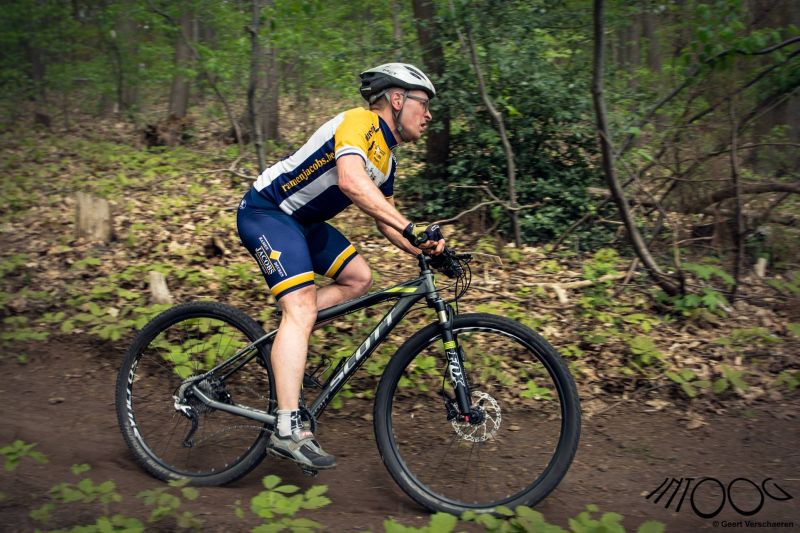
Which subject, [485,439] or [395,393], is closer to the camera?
[485,439]

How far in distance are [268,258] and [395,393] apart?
108 centimetres

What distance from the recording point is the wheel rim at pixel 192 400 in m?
3.87

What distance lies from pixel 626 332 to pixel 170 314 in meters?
3.64

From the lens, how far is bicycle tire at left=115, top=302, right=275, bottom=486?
3.79 meters

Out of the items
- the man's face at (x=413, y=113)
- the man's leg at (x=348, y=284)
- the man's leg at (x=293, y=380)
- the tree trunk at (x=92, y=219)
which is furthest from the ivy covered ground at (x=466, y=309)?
the man's face at (x=413, y=113)

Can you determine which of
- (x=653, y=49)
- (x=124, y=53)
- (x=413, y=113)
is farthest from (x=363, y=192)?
(x=124, y=53)

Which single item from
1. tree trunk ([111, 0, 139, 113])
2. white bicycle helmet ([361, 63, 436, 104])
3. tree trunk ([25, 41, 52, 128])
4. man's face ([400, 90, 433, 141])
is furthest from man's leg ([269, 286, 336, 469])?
tree trunk ([25, 41, 52, 128])

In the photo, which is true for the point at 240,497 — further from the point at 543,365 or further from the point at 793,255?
the point at 793,255

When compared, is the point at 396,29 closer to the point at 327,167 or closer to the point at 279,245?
the point at 327,167

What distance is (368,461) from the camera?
163 inches

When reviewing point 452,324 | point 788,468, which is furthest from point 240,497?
point 788,468

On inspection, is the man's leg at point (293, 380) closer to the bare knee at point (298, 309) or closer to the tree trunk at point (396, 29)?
the bare knee at point (298, 309)

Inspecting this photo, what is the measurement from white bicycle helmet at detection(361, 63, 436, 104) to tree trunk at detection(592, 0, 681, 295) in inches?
93.0

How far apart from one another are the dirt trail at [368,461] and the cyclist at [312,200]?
452 mm
